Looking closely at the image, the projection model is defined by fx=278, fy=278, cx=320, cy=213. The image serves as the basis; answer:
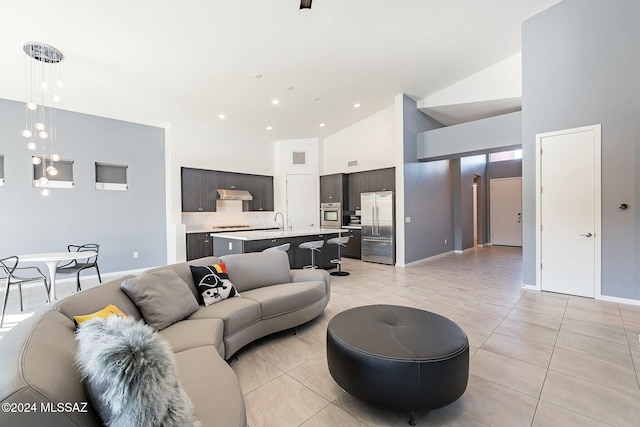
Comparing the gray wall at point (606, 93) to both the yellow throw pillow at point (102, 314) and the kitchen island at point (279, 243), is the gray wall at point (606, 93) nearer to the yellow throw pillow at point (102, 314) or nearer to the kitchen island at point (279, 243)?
the kitchen island at point (279, 243)

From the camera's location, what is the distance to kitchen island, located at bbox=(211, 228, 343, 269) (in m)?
4.53

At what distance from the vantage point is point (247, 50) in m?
4.00

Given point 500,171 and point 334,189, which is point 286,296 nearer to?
point 334,189

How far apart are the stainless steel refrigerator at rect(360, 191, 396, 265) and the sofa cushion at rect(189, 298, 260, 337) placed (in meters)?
4.61

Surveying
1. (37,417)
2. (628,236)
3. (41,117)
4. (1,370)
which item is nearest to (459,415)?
(37,417)

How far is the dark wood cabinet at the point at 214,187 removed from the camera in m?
6.35

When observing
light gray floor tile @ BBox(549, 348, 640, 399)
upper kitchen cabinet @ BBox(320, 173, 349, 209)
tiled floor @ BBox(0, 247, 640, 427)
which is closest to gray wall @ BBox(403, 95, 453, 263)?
upper kitchen cabinet @ BBox(320, 173, 349, 209)

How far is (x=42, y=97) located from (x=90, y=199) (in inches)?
73.2

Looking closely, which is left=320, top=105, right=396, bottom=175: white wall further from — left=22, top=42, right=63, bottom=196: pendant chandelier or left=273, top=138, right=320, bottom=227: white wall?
left=22, top=42, right=63, bottom=196: pendant chandelier

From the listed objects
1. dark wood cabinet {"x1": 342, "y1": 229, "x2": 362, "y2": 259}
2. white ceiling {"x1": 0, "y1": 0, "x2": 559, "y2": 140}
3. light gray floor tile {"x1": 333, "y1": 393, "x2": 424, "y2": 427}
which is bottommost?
light gray floor tile {"x1": 333, "y1": 393, "x2": 424, "y2": 427}

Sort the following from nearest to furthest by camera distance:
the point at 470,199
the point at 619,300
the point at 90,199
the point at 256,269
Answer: the point at 256,269 < the point at 619,300 < the point at 90,199 < the point at 470,199

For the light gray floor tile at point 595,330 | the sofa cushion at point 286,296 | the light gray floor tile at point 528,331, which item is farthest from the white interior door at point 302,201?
the light gray floor tile at point 595,330

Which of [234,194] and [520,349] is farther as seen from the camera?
[234,194]

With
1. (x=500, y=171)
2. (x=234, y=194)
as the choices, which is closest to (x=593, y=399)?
(x=234, y=194)
